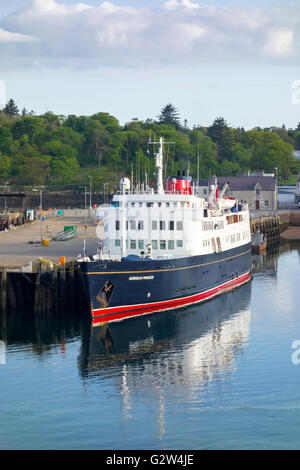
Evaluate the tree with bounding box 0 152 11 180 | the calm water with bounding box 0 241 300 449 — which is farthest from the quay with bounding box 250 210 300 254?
the tree with bounding box 0 152 11 180

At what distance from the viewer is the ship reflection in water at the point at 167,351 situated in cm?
3847

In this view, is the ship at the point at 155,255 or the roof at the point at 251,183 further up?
the roof at the point at 251,183

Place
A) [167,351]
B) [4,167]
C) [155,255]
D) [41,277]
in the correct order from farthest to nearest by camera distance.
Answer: [4,167], [155,255], [41,277], [167,351]

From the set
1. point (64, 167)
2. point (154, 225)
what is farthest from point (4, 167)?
point (154, 225)

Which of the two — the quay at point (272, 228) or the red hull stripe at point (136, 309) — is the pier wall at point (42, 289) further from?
the quay at point (272, 228)

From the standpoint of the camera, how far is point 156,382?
38.9m

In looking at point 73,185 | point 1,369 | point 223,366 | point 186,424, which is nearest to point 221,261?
point 223,366

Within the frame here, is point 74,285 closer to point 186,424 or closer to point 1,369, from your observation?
point 1,369

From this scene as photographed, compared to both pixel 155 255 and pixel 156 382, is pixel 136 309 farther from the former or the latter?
pixel 156 382

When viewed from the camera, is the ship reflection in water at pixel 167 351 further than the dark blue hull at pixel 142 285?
No

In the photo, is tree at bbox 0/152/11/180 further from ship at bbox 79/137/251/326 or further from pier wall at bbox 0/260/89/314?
pier wall at bbox 0/260/89/314

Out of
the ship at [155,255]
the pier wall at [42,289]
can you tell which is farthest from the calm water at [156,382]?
the pier wall at [42,289]

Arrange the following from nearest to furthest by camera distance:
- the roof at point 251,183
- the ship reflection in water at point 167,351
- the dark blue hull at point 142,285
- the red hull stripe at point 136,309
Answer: the ship reflection in water at point 167,351, the dark blue hull at point 142,285, the red hull stripe at point 136,309, the roof at point 251,183

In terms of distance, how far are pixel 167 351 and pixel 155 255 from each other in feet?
38.7
